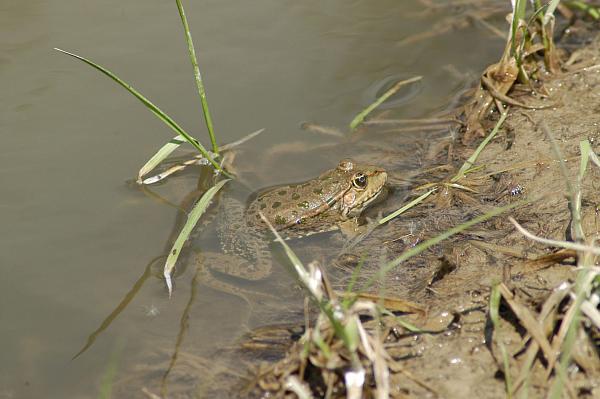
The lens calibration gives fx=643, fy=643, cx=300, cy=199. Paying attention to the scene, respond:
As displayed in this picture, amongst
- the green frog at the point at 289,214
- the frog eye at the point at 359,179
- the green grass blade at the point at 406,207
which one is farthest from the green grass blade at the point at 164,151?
the green grass blade at the point at 406,207

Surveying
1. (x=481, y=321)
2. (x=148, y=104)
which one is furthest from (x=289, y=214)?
(x=481, y=321)

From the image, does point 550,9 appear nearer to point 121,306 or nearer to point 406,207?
point 406,207

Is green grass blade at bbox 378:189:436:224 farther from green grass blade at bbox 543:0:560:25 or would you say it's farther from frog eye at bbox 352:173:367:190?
green grass blade at bbox 543:0:560:25

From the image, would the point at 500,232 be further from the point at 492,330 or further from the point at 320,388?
the point at 320,388

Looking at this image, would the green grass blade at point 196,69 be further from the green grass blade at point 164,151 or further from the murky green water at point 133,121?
the murky green water at point 133,121

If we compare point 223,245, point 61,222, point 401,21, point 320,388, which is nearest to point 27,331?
point 61,222

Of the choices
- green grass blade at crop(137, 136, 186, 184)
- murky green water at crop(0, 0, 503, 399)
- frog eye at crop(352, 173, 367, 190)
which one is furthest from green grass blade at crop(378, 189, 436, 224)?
green grass blade at crop(137, 136, 186, 184)
